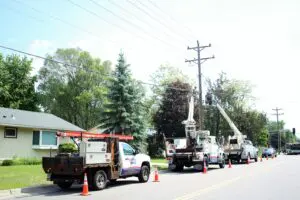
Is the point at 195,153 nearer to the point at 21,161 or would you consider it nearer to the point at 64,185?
the point at 64,185

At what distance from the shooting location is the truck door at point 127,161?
16156 mm

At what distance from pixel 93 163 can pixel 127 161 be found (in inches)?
94.8

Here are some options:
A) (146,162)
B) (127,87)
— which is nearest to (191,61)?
(127,87)

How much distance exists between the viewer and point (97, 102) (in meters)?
60.7

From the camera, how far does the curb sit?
1293 cm

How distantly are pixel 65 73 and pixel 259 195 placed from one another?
51.2 m

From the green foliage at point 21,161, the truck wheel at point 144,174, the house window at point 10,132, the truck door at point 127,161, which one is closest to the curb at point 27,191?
the truck door at point 127,161

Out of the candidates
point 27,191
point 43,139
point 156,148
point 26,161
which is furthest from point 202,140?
point 156,148

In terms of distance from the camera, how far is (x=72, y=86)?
58906mm

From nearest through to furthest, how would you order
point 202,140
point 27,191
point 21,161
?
point 27,191
point 21,161
point 202,140

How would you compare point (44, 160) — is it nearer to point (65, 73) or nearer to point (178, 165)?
point (178, 165)

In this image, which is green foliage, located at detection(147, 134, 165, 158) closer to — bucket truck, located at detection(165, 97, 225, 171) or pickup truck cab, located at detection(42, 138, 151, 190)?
bucket truck, located at detection(165, 97, 225, 171)

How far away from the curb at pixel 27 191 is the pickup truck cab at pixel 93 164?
435mm

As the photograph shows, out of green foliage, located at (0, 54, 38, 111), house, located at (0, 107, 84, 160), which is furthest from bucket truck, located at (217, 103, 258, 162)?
green foliage, located at (0, 54, 38, 111)
